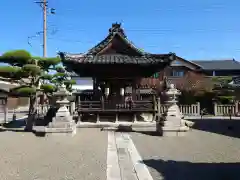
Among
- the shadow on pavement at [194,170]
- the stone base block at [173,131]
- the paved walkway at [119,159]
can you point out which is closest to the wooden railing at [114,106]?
the stone base block at [173,131]

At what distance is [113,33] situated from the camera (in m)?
17.6

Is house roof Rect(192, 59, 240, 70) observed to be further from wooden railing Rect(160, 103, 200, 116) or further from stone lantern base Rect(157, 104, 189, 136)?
stone lantern base Rect(157, 104, 189, 136)

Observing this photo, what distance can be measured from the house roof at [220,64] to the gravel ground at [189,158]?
1409 inches

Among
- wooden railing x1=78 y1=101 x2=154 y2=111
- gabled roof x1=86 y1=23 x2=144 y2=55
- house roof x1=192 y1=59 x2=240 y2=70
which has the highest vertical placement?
house roof x1=192 y1=59 x2=240 y2=70

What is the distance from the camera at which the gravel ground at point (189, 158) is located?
6.07 metres

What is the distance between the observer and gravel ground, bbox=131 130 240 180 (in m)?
6.07

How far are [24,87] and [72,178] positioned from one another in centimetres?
973

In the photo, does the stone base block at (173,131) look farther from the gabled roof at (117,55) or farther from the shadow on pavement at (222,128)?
the gabled roof at (117,55)

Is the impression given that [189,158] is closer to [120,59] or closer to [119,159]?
[119,159]

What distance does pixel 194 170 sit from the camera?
6434 mm

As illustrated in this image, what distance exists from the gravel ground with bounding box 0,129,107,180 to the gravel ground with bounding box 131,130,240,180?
4.82 feet

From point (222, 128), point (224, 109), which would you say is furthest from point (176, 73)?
point (222, 128)

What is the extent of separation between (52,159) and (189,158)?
4140mm

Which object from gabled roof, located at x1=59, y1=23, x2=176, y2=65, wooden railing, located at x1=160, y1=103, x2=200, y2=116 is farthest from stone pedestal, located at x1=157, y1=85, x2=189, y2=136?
wooden railing, located at x1=160, y1=103, x2=200, y2=116
